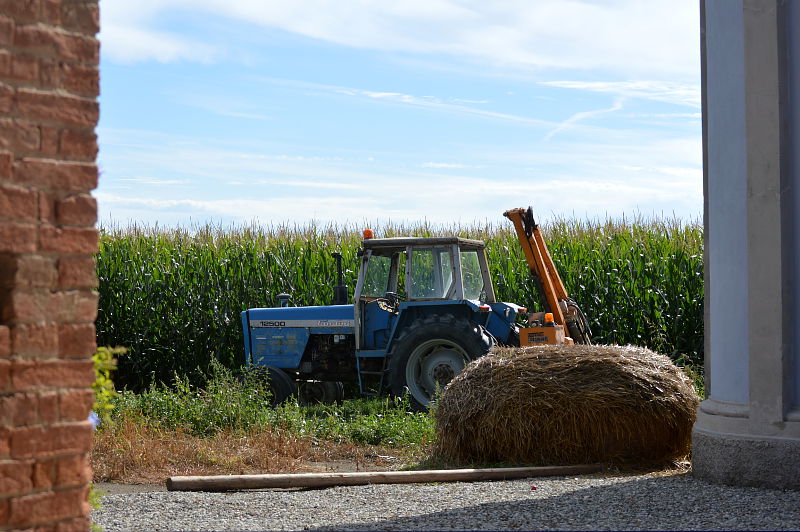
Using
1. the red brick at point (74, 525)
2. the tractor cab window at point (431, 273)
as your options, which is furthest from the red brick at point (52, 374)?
the tractor cab window at point (431, 273)

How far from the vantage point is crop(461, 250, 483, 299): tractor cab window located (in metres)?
11.7

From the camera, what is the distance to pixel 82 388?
11.5 ft

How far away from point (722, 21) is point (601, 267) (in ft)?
27.7

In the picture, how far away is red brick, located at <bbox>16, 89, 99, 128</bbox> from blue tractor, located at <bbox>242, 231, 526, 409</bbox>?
767 cm

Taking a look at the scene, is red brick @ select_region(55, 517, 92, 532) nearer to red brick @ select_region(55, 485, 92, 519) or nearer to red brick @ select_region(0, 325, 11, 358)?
red brick @ select_region(55, 485, 92, 519)

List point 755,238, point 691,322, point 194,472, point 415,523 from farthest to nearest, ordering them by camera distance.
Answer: point 691,322 < point 194,472 < point 755,238 < point 415,523

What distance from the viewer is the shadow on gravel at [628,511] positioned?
5461 millimetres

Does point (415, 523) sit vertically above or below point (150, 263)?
below

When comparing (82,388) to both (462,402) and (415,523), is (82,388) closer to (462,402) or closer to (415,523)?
(415,523)

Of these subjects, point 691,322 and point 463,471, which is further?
point 691,322

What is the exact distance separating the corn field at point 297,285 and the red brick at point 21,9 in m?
12.0

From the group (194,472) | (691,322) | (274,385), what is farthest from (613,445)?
(691,322)

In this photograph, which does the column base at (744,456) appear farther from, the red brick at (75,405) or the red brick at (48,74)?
the red brick at (48,74)

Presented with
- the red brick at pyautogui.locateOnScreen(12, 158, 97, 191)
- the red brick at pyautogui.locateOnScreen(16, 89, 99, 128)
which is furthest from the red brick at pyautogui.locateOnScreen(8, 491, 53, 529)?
the red brick at pyautogui.locateOnScreen(16, 89, 99, 128)
